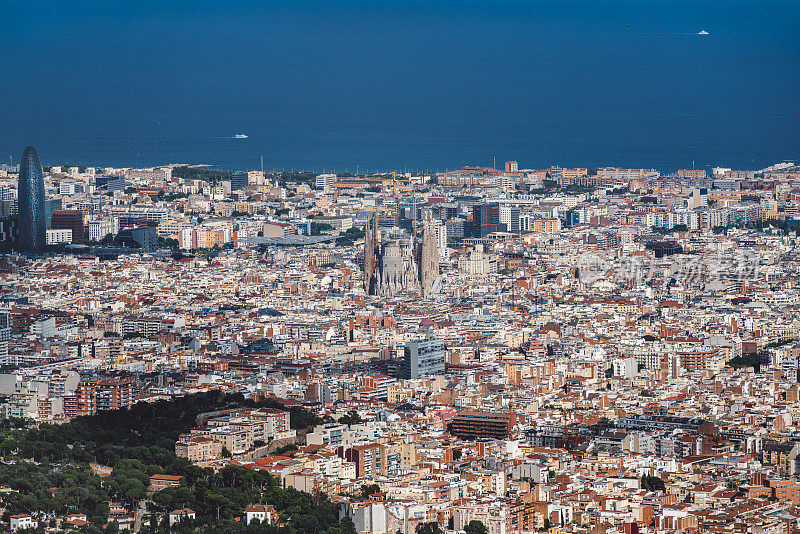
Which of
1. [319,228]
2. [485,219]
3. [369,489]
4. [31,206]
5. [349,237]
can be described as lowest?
[369,489]

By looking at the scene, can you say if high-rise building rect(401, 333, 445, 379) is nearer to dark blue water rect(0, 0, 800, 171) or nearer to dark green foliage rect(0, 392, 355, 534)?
dark green foliage rect(0, 392, 355, 534)

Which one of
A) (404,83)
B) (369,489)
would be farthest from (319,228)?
(404,83)

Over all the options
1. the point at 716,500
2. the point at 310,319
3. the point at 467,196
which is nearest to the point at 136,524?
the point at 716,500

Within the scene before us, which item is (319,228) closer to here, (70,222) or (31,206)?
(70,222)

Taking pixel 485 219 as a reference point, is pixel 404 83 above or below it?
above

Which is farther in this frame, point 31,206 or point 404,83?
point 404,83

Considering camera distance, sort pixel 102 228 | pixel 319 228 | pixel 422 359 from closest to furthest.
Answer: pixel 422 359 < pixel 102 228 < pixel 319 228
